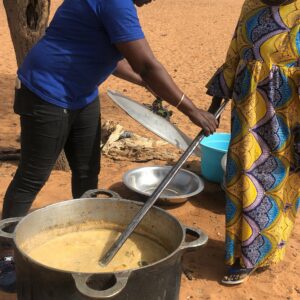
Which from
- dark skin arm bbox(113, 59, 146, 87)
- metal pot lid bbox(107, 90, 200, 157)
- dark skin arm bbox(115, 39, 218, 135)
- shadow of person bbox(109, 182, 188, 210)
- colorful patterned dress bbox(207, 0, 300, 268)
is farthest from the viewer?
shadow of person bbox(109, 182, 188, 210)

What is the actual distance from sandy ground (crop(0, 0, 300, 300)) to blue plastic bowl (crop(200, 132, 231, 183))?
11 centimetres

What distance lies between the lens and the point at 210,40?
1181 centimetres

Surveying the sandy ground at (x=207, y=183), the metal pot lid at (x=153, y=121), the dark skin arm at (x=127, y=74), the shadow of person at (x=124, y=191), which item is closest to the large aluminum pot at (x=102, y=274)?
the metal pot lid at (x=153, y=121)

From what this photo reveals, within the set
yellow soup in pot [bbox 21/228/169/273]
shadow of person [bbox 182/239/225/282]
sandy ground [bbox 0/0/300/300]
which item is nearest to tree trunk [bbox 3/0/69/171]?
sandy ground [bbox 0/0/300/300]

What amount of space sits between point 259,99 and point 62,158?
7.21 feet

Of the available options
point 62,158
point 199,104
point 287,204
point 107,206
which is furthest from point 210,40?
point 107,206

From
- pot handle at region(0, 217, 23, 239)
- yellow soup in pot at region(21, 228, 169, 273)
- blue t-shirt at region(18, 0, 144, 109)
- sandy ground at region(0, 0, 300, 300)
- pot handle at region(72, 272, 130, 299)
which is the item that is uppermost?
blue t-shirt at region(18, 0, 144, 109)

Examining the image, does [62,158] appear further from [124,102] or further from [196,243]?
[196,243]

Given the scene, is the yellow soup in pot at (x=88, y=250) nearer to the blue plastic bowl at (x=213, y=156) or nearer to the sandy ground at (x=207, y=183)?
the sandy ground at (x=207, y=183)

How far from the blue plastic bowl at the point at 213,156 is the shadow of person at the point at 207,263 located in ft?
2.78

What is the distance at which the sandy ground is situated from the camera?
2.89m

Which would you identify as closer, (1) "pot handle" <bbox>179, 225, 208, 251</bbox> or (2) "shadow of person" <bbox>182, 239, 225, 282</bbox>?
(1) "pot handle" <bbox>179, 225, 208, 251</bbox>

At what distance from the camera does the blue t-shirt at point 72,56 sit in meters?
2.09

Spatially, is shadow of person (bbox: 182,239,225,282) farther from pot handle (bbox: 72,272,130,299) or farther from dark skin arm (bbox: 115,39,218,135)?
pot handle (bbox: 72,272,130,299)
